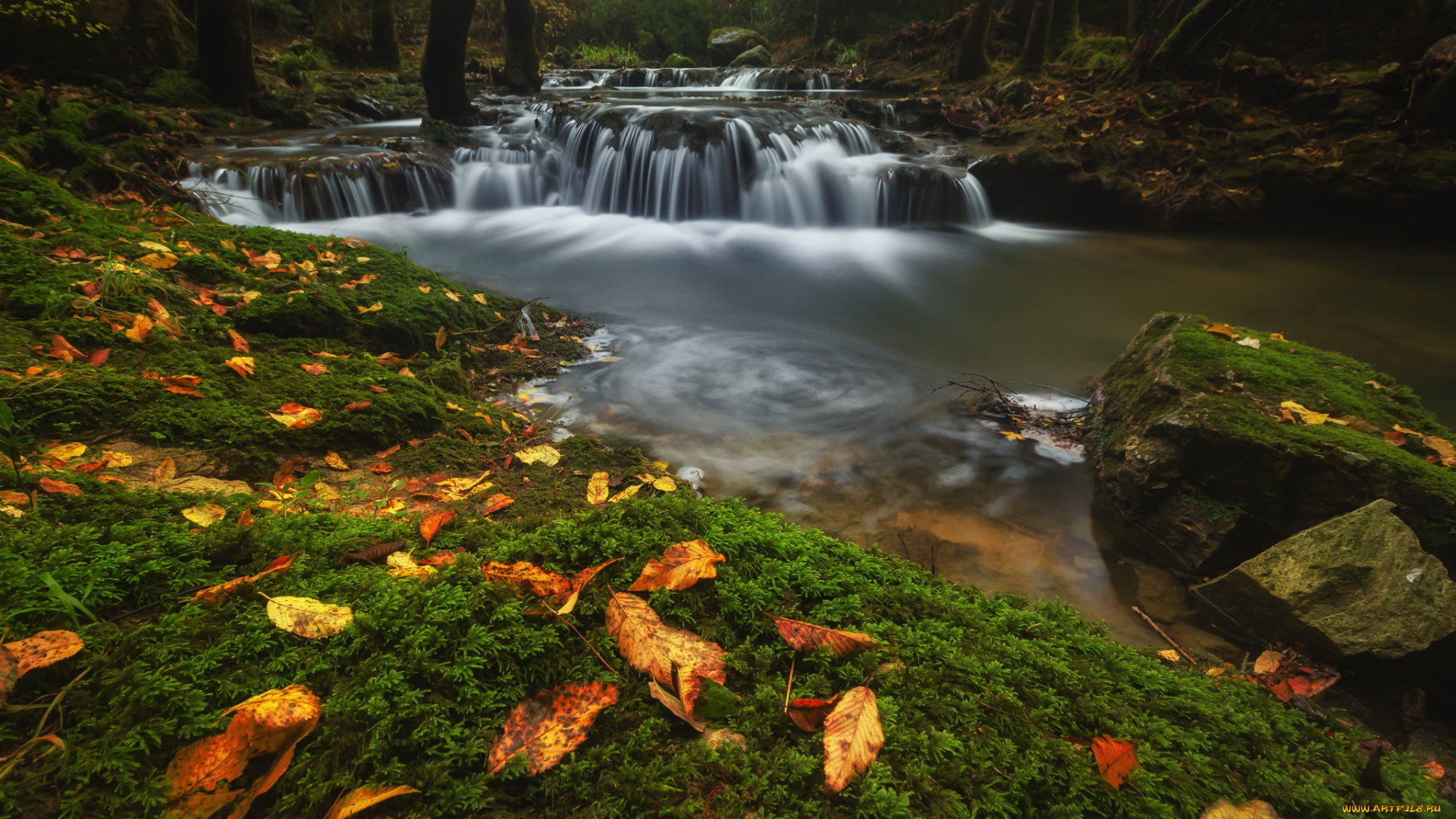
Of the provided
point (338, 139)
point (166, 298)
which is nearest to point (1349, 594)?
point (166, 298)

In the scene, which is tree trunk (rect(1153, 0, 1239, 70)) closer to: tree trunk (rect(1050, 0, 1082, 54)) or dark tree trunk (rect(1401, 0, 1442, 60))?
dark tree trunk (rect(1401, 0, 1442, 60))

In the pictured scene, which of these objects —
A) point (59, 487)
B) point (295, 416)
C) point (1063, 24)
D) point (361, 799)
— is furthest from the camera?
point (1063, 24)

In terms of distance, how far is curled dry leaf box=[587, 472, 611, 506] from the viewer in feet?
8.98

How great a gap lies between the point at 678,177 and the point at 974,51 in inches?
404

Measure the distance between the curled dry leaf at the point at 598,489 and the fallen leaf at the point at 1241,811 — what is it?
2.13 metres

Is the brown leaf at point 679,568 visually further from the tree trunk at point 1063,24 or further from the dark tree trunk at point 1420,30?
the tree trunk at point 1063,24

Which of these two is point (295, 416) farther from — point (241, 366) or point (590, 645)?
point (590, 645)

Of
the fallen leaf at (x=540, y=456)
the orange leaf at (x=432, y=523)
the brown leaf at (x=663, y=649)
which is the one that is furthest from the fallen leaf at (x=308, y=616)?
the fallen leaf at (x=540, y=456)

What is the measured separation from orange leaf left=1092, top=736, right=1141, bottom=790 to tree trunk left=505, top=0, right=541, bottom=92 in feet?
60.1

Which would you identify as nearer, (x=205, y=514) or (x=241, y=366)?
(x=205, y=514)

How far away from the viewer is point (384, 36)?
17.2 metres

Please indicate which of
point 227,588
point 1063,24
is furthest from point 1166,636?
point 1063,24

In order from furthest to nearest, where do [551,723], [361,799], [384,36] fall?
[384,36]
[551,723]
[361,799]

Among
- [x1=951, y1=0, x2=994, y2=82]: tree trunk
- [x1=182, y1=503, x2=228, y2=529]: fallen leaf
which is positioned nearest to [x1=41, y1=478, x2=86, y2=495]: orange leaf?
[x1=182, y1=503, x2=228, y2=529]: fallen leaf
